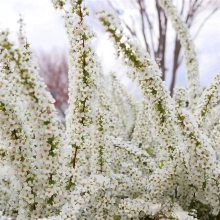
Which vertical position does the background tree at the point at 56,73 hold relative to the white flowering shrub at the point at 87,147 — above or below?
above

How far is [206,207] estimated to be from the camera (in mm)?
3525

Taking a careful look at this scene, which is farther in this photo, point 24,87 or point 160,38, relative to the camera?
point 160,38

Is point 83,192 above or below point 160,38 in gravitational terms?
below

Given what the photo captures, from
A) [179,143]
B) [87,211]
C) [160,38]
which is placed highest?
[160,38]

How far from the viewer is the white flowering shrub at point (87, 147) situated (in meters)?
2.55

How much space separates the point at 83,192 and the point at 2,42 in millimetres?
918

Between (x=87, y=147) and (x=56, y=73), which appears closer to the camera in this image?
(x=87, y=147)

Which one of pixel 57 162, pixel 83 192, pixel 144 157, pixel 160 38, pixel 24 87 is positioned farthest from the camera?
pixel 160 38

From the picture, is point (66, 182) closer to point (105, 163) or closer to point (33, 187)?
point (33, 187)

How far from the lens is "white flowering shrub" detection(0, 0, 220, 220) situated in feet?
8.37

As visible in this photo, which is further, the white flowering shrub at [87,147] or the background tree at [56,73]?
the background tree at [56,73]

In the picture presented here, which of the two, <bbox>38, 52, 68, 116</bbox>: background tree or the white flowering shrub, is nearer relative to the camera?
the white flowering shrub

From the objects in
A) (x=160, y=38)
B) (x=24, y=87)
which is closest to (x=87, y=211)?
(x=24, y=87)

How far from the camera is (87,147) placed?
3129 millimetres
